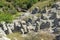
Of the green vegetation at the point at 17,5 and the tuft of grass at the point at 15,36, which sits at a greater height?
the tuft of grass at the point at 15,36

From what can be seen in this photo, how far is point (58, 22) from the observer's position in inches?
710

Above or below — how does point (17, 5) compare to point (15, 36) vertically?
below

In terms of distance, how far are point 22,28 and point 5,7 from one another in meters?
11.8

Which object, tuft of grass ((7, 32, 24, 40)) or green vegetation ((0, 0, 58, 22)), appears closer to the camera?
tuft of grass ((7, 32, 24, 40))

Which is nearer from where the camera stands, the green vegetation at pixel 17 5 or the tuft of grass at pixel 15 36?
the tuft of grass at pixel 15 36

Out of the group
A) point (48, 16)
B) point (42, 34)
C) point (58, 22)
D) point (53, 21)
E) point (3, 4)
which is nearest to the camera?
point (42, 34)

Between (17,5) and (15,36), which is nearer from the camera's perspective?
(15,36)

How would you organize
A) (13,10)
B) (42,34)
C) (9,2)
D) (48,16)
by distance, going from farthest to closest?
1. (9,2)
2. (13,10)
3. (48,16)
4. (42,34)

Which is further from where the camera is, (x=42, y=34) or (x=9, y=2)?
(x=9, y=2)

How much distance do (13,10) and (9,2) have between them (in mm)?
5058

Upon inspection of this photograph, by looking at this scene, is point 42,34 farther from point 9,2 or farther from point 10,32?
point 9,2

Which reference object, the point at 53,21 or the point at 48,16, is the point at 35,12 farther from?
the point at 53,21

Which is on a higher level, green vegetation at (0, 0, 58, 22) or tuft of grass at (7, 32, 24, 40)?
tuft of grass at (7, 32, 24, 40)

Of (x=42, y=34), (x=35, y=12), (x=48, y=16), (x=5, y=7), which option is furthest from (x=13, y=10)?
(x=42, y=34)
